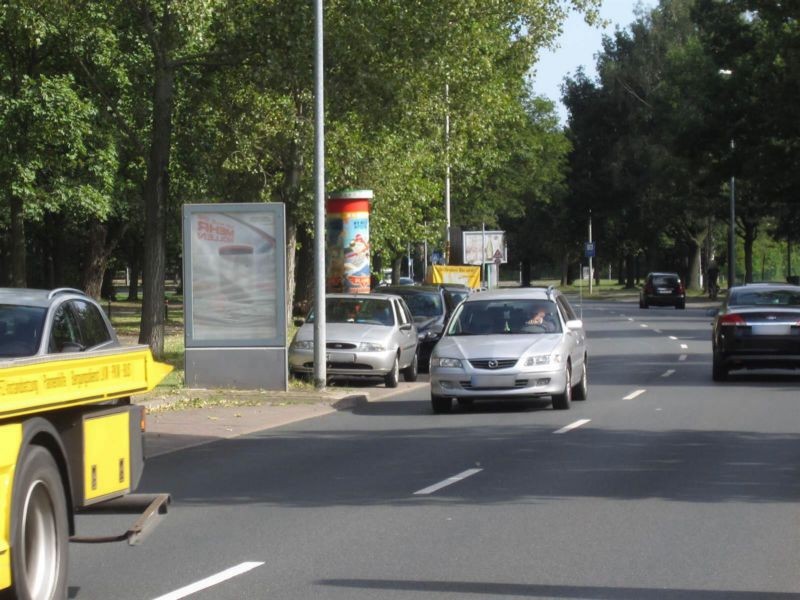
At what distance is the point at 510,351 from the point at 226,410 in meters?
4.05

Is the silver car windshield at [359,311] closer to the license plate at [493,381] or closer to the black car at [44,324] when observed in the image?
the license plate at [493,381]

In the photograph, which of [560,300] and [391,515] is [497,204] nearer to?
[560,300]

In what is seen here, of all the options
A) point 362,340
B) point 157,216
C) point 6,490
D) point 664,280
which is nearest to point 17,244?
point 157,216

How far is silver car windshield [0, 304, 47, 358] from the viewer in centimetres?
817

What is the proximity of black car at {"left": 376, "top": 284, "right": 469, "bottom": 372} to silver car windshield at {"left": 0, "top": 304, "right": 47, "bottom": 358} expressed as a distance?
19.9 metres

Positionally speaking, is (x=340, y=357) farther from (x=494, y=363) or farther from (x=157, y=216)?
(x=494, y=363)

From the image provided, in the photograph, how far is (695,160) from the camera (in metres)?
59.5

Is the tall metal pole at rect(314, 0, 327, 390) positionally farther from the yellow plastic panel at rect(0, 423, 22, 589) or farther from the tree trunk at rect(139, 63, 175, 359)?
the yellow plastic panel at rect(0, 423, 22, 589)

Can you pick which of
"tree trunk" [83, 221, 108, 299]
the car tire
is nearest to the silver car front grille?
the car tire

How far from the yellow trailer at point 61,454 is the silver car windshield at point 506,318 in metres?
11.4

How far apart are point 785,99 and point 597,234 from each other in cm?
4871

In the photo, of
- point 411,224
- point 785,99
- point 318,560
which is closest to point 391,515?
point 318,560

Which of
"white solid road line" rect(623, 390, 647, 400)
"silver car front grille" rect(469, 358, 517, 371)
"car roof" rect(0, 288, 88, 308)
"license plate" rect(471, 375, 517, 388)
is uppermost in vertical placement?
"car roof" rect(0, 288, 88, 308)

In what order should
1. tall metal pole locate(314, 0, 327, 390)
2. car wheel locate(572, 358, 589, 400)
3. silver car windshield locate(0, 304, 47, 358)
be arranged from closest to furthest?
silver car windshield locate(0, 304, 47, 358), car wheel locate(572, 358, 589, 400), tall metal pole locate(314, 0, 327, 390)
